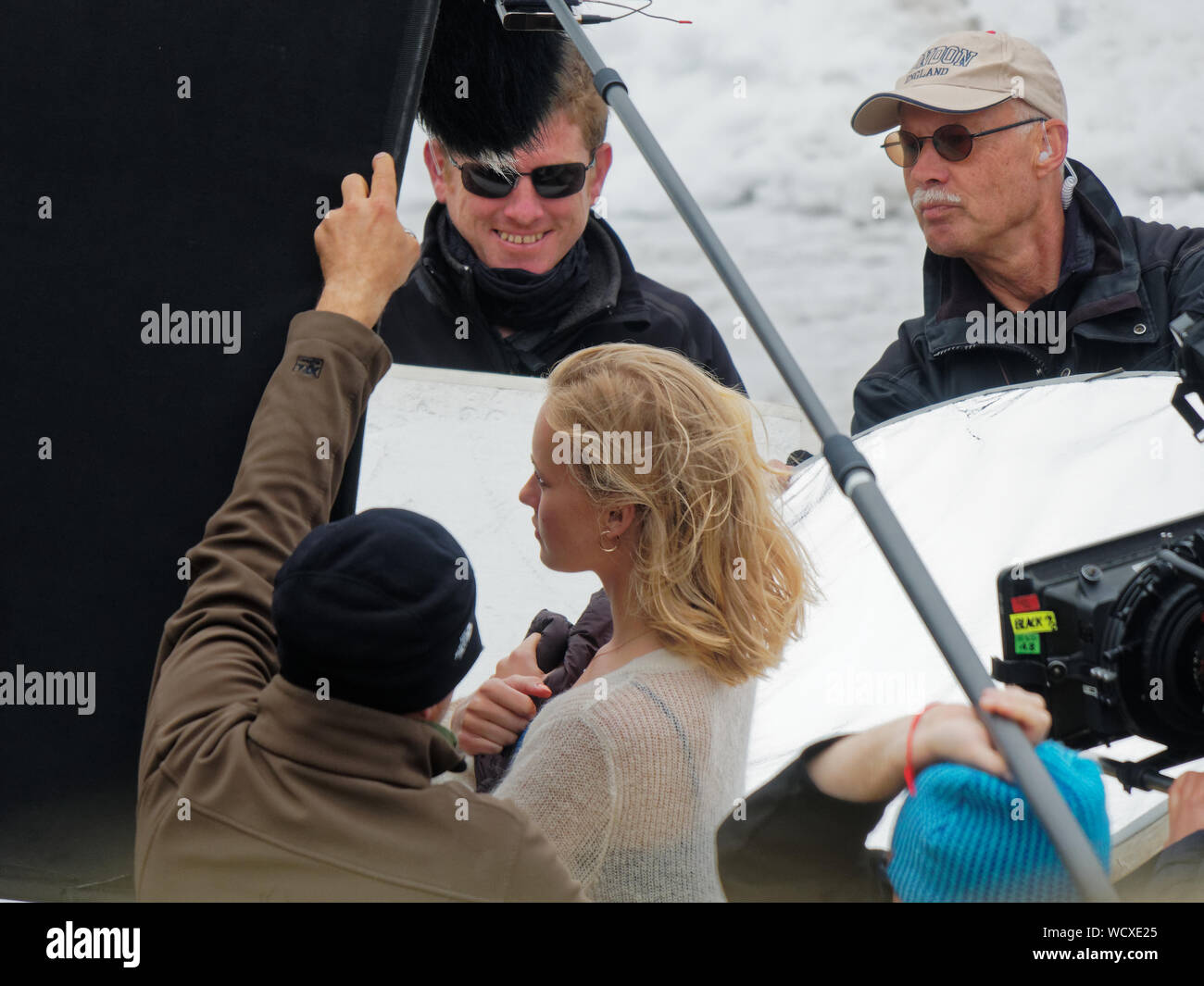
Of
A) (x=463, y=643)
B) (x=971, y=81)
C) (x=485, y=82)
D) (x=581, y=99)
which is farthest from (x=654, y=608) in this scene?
(x=971, y=81)

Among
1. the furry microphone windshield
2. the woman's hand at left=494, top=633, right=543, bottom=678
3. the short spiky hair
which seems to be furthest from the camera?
the short spiky hair

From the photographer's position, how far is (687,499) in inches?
45.4

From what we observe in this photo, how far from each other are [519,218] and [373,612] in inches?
57.9

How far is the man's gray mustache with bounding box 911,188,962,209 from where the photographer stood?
2238 millimetres

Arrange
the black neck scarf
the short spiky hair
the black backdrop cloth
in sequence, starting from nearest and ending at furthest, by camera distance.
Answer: the black backdrop cloth < the short spiky hair < the black neck scarf

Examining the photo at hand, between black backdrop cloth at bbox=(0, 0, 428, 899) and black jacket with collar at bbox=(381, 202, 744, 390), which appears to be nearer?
black backdrop cloth at bbox=(0, 0, 428, 899)

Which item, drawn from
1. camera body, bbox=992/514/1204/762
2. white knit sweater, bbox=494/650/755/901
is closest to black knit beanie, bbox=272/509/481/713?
white knit sweater, bbox=494/650/755/901

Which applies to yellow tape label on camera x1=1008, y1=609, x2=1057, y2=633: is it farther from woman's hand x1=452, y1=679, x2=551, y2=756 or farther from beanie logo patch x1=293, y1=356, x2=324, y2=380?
beanie logo patch x1=293, y1=356, x2=324, y2=380

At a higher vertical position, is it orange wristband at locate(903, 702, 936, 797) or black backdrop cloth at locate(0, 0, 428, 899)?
black backdrop cloth at locate(0, 0, 428, 899)

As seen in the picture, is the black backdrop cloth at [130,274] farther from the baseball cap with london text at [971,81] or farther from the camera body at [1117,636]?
the baseball cap with london text at [971,81]

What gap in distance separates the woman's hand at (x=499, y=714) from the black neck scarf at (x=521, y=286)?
105cm
